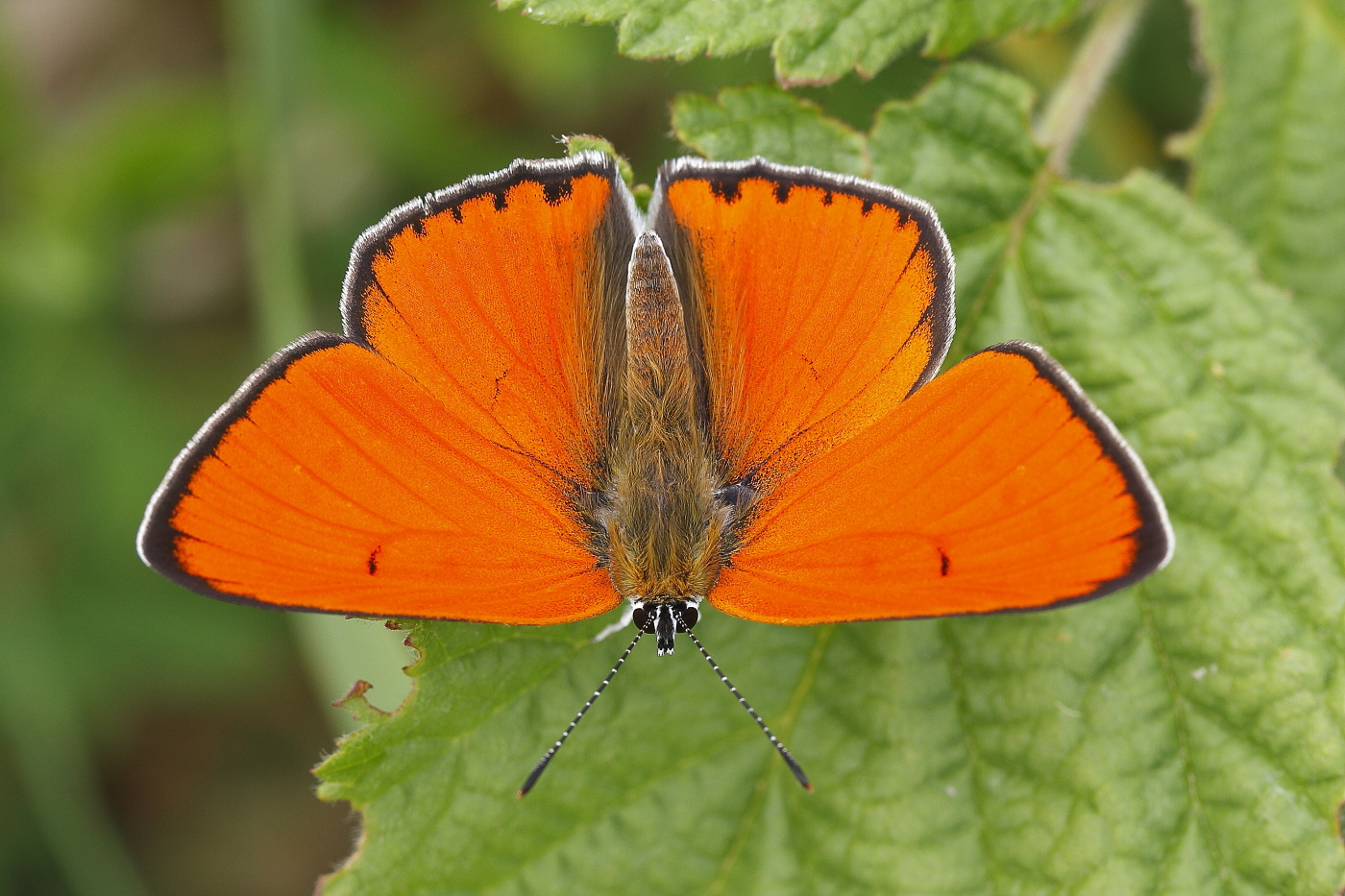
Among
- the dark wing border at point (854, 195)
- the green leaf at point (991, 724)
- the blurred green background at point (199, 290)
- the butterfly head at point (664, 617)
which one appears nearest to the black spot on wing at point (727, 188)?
the dark wing border at point (854, 195)

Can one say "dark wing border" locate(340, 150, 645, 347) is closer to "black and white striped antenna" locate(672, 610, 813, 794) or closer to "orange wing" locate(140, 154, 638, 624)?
"orange wing" locate(140, 154, 638, 624)

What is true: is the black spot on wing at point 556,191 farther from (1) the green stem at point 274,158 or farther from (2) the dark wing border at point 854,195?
(1) the green stem at point 274,158

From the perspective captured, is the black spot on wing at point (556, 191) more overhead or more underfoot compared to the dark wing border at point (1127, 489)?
more overhead

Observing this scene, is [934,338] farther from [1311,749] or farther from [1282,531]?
[1311,749]

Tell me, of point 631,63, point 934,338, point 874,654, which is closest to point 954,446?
point 934,338

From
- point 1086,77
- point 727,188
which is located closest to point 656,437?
point 727,188

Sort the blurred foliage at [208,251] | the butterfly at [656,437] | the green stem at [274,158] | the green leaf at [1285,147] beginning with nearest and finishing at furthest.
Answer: the butterfly at [656,437], the green leaf at [1285,147], the green stem at [274,158], the blurred foliage at [208,251]

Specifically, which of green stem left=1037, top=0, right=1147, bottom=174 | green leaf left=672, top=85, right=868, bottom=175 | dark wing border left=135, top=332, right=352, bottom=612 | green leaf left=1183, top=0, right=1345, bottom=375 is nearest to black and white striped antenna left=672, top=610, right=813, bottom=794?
dark wing border left=135, top=332, right=352, bottom=612
